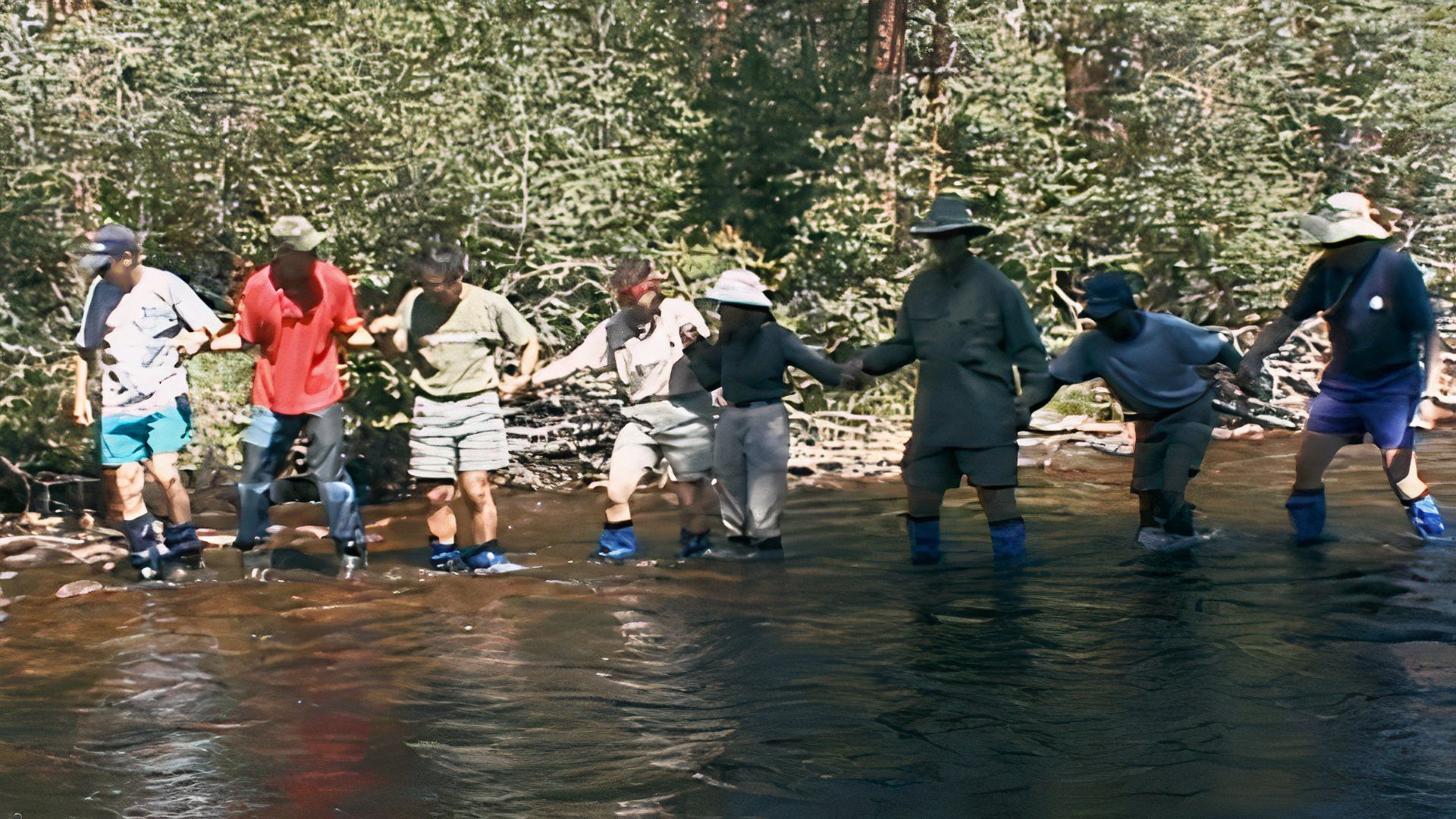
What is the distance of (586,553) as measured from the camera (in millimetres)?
9930

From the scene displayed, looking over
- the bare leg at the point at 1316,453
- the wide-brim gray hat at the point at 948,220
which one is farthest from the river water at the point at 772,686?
the wide-brim gray hat at the point at 948,220

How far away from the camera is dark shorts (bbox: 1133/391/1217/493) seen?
29.1ft

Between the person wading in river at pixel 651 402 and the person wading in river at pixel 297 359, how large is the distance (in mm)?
1197

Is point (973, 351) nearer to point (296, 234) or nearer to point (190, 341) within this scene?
point (296, 234)

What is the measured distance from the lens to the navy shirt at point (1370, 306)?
8.64 m

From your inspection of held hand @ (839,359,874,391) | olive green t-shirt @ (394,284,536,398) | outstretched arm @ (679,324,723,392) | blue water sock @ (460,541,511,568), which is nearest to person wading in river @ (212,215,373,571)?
olive green t-shirt @ (394,284,536,398)

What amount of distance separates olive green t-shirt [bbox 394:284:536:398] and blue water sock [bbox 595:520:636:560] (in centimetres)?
110

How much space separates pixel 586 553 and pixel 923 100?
562 cm

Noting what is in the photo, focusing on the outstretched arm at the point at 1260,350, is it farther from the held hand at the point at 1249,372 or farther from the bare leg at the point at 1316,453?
the bare leg at the point at 1316,453

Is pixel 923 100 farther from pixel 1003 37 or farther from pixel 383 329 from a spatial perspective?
pixel 383 329

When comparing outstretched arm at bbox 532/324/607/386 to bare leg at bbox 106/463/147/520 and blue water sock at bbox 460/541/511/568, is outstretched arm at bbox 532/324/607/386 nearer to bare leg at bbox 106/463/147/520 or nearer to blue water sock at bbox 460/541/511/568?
blue water sock at bbox 460/541/511/568

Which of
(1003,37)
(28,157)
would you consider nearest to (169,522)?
(28,157)

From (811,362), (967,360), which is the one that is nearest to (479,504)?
(811,362)

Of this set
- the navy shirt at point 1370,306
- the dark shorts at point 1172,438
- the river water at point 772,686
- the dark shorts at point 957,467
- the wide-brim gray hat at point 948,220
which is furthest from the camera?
the dark shorts at point 1172,438
